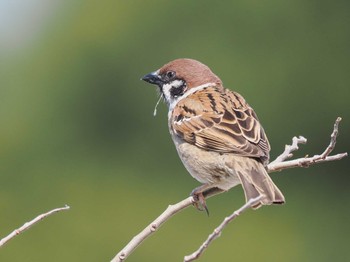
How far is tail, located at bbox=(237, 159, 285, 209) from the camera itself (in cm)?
526

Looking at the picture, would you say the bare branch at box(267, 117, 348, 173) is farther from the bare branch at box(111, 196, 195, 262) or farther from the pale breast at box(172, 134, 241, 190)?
the bare branch at box(111, 196, 195, 262)

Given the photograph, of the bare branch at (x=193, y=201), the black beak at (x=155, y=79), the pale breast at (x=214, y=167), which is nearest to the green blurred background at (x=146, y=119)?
the black beak at (x=155, y=79)

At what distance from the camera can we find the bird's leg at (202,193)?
5.68m

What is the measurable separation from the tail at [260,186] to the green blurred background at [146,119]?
32.7 feet

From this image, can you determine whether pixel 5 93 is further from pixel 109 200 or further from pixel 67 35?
pixel 109 200

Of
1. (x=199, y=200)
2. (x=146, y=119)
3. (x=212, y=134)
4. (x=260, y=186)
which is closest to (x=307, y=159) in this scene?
(x=260, y=186)

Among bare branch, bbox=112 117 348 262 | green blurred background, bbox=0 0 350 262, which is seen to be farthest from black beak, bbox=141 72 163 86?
green blurred background, bbox=0 0 350 262

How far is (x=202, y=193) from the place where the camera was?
5.79 m

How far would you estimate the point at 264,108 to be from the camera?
71.2 feet

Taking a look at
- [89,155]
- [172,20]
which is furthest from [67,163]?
[172,20]

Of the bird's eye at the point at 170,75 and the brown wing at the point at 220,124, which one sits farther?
the bird's eye at the point at 170,75

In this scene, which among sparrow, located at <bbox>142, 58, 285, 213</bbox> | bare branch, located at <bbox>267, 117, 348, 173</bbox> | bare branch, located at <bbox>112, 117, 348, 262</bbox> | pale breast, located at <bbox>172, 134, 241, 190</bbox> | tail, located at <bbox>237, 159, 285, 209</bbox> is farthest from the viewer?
pale breast, located at <bbox>172, 134, 241, 190</bbox>

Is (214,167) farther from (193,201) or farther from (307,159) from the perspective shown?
(307,159)

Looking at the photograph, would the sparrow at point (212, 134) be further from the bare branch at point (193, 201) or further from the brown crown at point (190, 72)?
the bare branch at point (193, 201)
